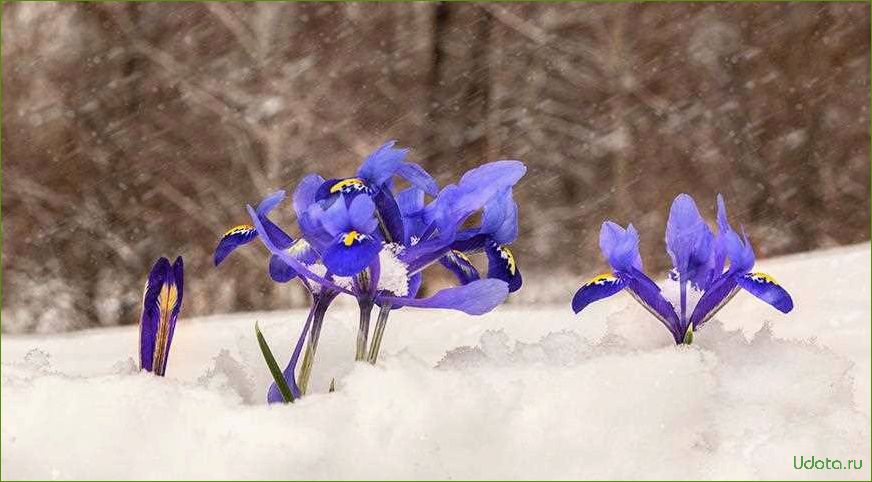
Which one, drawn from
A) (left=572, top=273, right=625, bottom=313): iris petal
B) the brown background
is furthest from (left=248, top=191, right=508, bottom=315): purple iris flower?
the brown background

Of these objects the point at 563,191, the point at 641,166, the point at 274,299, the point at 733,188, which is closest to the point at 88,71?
the point at 274,299

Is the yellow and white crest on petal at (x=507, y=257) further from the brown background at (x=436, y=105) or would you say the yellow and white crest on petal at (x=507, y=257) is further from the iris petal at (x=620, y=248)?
the brown background at (x=436, y=105)

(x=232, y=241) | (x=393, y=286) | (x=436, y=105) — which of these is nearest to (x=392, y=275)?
(x=393, y=286)

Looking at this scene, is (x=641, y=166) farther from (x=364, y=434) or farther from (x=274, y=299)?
(x=364, y=434)

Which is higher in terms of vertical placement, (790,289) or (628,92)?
(628,92)

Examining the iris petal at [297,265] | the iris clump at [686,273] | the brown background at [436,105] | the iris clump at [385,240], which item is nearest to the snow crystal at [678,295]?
the iris clump at [686,273]

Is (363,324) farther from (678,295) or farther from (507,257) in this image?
(678,295)

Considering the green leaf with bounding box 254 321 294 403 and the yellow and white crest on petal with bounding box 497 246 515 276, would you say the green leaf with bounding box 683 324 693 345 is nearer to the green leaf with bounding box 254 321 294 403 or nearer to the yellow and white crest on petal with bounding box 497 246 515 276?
the yellow and white crest on petal with bounding box 497 246 515 276
